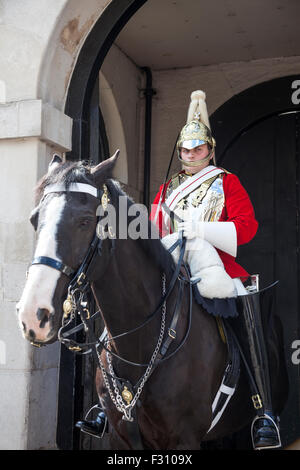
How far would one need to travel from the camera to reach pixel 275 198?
237 inches

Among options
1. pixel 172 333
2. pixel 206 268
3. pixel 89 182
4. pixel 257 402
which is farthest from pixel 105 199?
pixel 257 402

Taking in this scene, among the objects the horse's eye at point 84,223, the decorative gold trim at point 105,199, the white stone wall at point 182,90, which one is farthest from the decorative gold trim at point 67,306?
the white stone wall at point 182,90

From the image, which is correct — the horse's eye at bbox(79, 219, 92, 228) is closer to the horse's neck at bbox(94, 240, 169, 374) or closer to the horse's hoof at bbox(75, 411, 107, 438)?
the horse's neck at bbox(94, 240, 169, 374)

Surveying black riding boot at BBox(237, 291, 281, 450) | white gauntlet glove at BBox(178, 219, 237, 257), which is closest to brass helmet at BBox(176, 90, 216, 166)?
white gauntlet glove at BBox(178, 219, 237, 257)

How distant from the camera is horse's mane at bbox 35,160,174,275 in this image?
265 centimetres

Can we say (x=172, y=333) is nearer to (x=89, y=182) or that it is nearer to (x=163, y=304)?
(x=163, y=304)

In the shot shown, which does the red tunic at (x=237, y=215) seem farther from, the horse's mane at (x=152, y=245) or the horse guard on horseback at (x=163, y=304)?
the horse's mane at (x=152, y=245)

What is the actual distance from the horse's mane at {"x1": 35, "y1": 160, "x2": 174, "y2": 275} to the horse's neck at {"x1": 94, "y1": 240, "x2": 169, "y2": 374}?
37mm

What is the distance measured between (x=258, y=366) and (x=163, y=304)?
0.78 m

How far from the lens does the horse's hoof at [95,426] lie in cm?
332

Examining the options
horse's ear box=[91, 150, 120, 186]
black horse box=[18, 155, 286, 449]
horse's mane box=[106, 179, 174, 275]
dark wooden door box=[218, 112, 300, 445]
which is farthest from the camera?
dark wooden door box=[218, 112, 300, 445]

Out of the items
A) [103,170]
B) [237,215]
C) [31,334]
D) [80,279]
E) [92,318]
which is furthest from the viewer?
[237,215]

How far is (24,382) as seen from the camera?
3.73 metres
